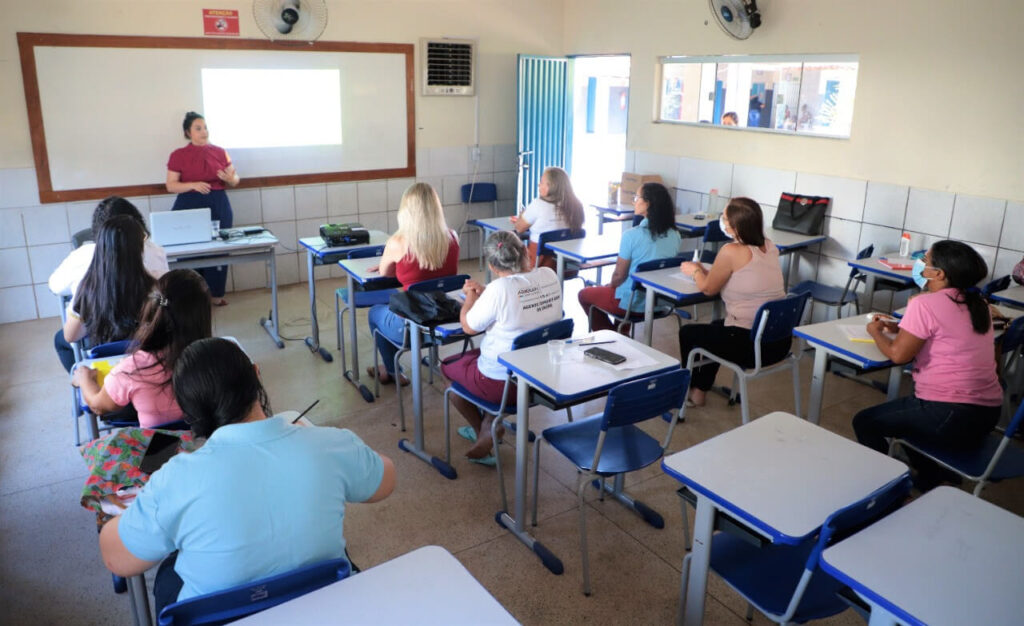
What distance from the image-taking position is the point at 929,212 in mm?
5031

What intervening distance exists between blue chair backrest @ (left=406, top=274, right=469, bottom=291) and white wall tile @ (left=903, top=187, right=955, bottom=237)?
324 cm

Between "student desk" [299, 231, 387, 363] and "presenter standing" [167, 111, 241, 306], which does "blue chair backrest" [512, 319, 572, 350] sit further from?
"presenter standing" [167, 111, 241, 306]

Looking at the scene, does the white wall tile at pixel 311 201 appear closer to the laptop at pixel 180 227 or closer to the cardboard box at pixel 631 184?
the laptop at pixel 180 227

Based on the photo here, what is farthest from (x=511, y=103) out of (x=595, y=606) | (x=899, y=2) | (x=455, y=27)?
(x=595, y=606)

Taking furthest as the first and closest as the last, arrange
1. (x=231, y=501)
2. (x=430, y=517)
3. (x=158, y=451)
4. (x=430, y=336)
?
(x=430, y=336) < (x=430, y=517) < (x=158, y=451) < (x=231, y=501)

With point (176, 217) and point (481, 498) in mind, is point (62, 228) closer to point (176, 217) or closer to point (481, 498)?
point (176, 217)

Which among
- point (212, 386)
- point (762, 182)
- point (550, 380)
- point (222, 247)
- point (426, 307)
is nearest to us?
point (212, 386)

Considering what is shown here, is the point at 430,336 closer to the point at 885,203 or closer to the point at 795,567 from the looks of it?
the point at 795,567

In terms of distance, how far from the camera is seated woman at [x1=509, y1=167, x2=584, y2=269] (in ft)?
18.2

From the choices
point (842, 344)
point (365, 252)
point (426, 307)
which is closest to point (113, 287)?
point (426, 307)

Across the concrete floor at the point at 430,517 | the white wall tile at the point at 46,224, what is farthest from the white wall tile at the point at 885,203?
the white wall tile at the point at 46,224

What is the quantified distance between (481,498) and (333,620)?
1.93m

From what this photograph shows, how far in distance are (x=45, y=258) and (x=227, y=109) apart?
1818 millimetres

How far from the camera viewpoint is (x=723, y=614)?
2.76 meters
